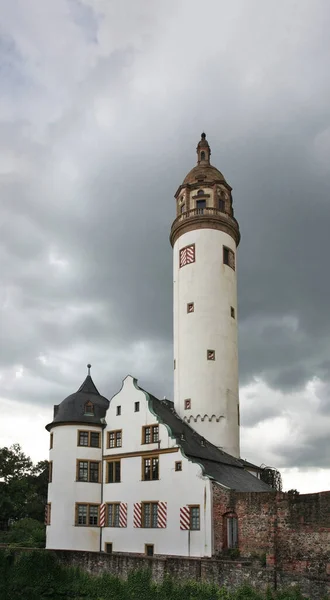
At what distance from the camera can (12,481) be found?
58.8 meters

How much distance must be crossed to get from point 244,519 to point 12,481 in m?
34.3

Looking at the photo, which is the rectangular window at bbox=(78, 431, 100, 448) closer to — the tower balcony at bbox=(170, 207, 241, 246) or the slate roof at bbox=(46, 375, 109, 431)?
the slate roof at bbox=(46, 375, 109, 431)

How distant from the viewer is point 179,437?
117 feet

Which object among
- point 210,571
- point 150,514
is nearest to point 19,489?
point 150,514

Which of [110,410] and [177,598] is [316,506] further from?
[110,410]

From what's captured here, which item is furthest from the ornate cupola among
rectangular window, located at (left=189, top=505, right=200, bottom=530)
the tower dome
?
rectangular window, located at (left=189, top=505, right=200, bottom=530)

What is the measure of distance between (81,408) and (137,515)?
24.2 feet

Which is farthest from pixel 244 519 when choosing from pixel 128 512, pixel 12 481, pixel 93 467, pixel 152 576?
pixel 12 481

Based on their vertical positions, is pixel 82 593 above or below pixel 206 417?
below

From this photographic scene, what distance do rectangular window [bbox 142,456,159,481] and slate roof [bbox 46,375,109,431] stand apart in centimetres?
430

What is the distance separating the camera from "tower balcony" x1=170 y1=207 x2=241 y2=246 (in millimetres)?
46031

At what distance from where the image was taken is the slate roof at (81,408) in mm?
38406

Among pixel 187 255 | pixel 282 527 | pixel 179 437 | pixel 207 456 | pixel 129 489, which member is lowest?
pixel 282 527

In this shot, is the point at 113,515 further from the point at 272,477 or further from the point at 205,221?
the point at 205,221
